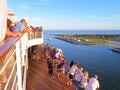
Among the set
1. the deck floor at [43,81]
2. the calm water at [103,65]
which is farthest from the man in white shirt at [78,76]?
the calm water at [103,65]

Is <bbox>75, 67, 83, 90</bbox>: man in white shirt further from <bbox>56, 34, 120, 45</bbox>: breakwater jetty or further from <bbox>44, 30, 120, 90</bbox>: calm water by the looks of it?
<bbox>56, 34, 120, 45</bbox>: breakwater jetty

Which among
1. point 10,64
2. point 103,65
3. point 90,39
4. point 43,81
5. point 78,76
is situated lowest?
point 90,39

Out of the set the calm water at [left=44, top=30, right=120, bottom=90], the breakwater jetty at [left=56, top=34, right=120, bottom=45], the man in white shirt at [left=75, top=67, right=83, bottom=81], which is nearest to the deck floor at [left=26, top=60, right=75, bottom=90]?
the man in white shirt at [left=75, top=67, right=83, bottom=81]

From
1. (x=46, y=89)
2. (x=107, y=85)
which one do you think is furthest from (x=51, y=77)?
(x=107, y=85)

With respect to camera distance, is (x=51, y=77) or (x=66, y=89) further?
(x=51, y=77)

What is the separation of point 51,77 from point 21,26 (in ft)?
20.7

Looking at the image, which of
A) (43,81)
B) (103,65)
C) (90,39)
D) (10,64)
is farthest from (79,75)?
(90,39)

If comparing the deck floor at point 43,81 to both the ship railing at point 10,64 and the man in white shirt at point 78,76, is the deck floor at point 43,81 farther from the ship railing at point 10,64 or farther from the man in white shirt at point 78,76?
the ship railing at point 10,64

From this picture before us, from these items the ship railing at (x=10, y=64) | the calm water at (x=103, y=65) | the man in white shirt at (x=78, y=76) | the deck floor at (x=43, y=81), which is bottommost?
the calm water at (x=103, y=65)

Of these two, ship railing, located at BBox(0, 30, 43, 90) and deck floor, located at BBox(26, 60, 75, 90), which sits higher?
ship railing, located at BBox(0, 30, 43, 90)

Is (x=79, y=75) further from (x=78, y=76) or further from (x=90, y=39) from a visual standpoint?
(x=90, y=39)

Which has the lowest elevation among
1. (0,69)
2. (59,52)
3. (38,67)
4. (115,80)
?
(115,80)

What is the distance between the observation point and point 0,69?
5.59ft

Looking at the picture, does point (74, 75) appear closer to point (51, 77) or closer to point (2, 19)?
point (51, 77)
